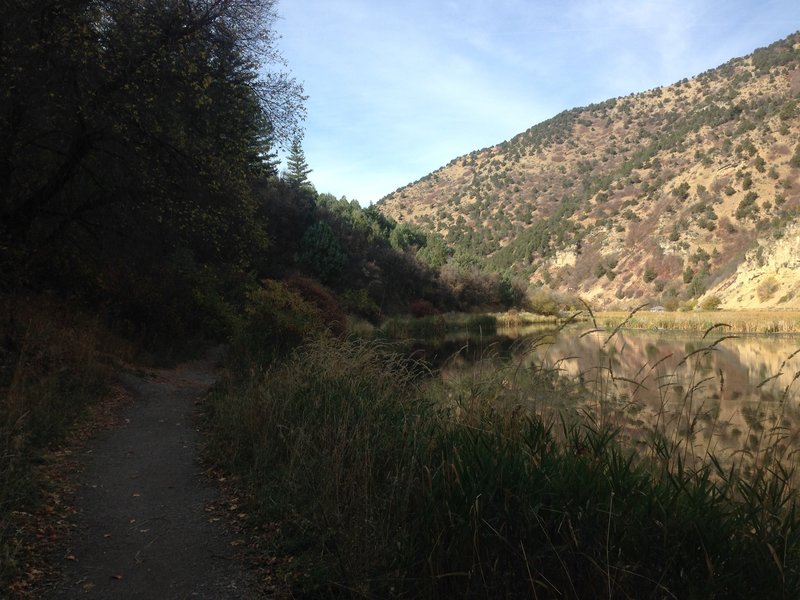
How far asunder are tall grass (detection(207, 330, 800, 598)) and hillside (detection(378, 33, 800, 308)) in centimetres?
4455

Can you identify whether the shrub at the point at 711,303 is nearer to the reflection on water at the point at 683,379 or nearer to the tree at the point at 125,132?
the reflection on water at the point at 683,379

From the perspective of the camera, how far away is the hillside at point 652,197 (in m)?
60.6

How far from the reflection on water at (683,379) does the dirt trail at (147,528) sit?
3326mm

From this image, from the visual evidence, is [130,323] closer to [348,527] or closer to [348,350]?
[348,350]

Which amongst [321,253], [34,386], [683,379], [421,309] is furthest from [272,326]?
[421,309]

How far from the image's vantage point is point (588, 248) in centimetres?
8669

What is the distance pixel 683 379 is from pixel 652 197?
281 feet

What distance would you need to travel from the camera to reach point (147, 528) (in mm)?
5238

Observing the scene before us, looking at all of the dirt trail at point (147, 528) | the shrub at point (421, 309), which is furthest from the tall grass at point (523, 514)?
the shrub at point (421, 309)

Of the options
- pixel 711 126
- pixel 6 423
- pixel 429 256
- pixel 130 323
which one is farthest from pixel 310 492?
pixel 711 126

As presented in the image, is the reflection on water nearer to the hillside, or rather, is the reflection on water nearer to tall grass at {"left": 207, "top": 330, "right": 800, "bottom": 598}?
tall grass at {"left": 207, "top": 330, "right": 800, "bottom": 598}

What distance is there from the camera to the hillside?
60.6 metres

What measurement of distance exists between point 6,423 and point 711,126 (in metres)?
98.5

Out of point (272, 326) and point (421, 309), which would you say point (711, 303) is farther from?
point (272, 326)
